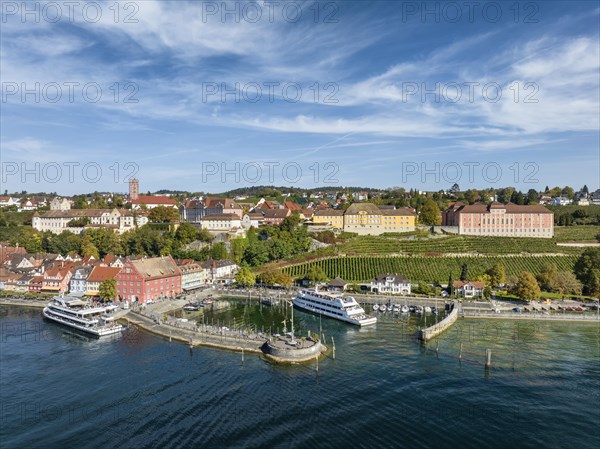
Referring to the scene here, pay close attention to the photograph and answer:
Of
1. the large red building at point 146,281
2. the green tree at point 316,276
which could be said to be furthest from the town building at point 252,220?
the large red building at point 146,281

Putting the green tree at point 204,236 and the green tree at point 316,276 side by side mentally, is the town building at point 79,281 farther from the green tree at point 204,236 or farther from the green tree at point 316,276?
the green tree at point 316,276

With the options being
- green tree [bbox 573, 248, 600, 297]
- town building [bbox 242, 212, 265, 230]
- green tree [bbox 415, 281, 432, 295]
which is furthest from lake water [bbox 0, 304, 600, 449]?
town building [bbox 242, 212, 265, 230]

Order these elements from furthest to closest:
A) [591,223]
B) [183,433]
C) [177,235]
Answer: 1. [591,223]
2. [177,235]
3. [183,433]

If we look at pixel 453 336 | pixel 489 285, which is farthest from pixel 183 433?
pixel 489 285

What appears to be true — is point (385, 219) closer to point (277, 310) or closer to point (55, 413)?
point (277, 310)

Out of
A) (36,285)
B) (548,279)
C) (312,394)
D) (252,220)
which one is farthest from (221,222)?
(312,394)

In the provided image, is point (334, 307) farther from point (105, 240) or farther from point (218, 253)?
point (105, 240)
